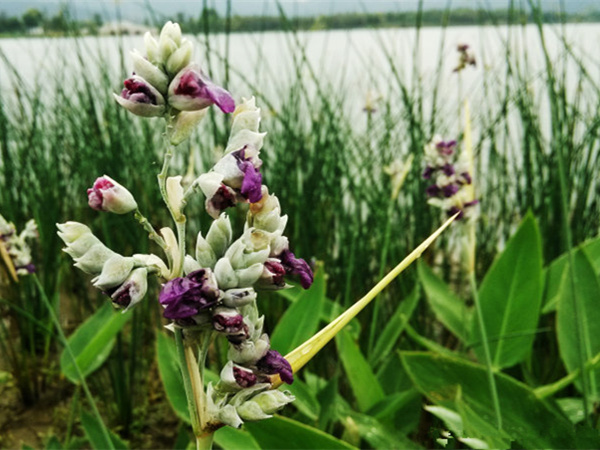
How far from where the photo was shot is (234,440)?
1.04m

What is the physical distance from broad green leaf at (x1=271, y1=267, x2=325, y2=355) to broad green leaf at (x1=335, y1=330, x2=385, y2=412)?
0.22 feet

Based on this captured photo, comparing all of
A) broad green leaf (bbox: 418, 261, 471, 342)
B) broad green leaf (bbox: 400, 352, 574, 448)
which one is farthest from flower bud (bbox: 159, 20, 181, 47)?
broad green leaf (bbox: 418, 261, 471, 342)

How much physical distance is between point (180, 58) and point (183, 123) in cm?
5

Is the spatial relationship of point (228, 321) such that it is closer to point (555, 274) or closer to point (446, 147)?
point (446, 147)

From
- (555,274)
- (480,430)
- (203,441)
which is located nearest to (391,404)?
(480,430)

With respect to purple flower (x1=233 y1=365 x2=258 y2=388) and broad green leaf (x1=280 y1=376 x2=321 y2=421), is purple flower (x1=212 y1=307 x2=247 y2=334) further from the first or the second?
broad green leaf (x1=280 y1=376 x2=321 y2=421)

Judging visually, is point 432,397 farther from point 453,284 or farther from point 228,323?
point 453,284

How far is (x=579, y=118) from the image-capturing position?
6.91 ft

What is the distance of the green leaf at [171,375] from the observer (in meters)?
1.27

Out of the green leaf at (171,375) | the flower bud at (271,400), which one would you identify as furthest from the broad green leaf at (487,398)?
the flower bud at (271,400)

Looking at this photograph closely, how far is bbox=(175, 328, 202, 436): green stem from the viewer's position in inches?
19.1

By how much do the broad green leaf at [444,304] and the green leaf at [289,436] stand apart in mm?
772

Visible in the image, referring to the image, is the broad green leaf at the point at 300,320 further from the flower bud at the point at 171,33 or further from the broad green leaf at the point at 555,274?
the flower bud at the point at 171,33

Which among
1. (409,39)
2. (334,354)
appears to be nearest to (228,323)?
(334,354)
